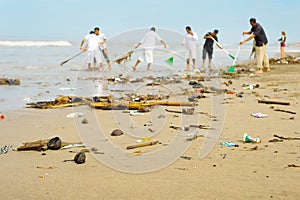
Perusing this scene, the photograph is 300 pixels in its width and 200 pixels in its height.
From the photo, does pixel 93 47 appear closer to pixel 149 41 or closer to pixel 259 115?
pixel 149 41

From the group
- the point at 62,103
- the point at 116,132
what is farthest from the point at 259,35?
the point at 116,132

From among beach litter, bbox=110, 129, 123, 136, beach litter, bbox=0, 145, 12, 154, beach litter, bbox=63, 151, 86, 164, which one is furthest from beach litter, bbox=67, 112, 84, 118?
beach litter, bbox=63, 151, 86, 164

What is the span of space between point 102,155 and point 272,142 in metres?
1.71

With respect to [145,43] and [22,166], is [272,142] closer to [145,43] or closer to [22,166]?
[22,166]

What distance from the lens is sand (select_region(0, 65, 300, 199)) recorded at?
2.45 metres

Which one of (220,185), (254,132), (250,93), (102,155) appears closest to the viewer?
(220,185)

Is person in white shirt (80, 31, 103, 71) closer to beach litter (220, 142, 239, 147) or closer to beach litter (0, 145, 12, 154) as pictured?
beach litter (0, 145, 12, 154)

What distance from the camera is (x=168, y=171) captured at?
2896 millimetres

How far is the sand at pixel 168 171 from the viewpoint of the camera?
245 cm

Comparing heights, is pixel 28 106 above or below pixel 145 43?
below

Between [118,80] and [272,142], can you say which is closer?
[272,142]

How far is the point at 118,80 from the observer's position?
10.1m

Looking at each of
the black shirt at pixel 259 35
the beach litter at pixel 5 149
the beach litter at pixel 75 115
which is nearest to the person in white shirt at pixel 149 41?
the black shirt at pixel 259 35

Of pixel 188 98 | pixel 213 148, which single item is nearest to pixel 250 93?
pixel 188 98
